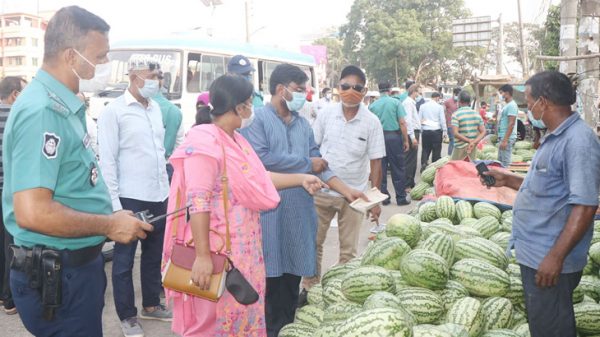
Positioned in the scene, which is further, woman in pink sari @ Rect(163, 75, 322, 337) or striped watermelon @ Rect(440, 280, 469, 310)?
striped watermelon @ Rect(440, 280, 469, 310)

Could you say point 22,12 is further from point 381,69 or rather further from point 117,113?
point 117,113

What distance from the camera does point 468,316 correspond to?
321 cm

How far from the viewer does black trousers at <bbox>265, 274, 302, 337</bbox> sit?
393 centimetres

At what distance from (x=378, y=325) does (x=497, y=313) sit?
1.32 meters

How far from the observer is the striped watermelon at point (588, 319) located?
345 cm

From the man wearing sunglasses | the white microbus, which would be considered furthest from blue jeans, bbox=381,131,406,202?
the white microbus

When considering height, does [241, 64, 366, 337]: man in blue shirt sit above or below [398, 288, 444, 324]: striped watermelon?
above

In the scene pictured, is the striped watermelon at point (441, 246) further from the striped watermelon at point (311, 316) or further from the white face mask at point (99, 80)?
the white face mask at point (99, 80)

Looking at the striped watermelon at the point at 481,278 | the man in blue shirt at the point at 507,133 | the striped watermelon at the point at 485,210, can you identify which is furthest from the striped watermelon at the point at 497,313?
the man in blue shirt at the point at 507,133

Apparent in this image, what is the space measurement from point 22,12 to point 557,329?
223ft

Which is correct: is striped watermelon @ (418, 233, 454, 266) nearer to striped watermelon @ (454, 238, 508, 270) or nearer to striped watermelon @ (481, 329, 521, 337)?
striped watermelon @ (454, 238, 508, 270)

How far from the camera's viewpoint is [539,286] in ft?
9.56

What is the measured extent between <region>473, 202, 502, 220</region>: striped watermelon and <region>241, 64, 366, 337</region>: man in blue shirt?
2.46m

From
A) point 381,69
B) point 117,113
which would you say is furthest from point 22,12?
point 117,113
